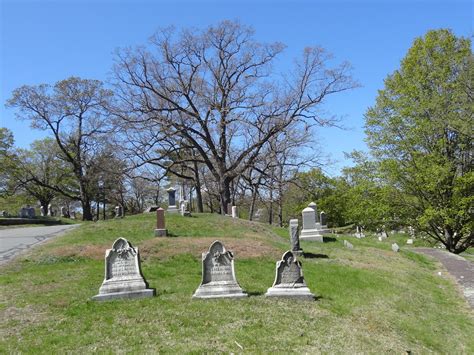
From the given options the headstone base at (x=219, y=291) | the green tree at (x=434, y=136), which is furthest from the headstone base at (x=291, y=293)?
the green tree at (x=434, y=136)

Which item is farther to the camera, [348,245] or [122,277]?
[348,245]

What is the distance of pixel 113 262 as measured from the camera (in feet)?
31.0

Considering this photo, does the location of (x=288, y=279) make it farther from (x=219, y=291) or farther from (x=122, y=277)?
(x=122, y=277)

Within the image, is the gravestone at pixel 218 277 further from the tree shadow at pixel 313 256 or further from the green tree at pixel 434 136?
the green tree at pixel 434 136

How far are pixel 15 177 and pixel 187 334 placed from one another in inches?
1649

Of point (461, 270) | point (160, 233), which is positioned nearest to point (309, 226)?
point (461, 270)

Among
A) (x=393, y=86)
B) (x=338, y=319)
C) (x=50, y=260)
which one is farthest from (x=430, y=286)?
(x=393, y=86)

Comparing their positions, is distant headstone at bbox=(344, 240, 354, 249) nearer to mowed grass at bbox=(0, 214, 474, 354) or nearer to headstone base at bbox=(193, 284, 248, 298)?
mowed grass at bbox=(0, 214, 474, 354)

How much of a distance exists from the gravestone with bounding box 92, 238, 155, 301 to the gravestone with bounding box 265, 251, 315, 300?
2.56 m

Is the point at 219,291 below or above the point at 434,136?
below

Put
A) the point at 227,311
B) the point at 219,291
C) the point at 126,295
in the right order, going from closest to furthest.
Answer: the point at 227,311 < the point at 126,295 < the point at 219,291

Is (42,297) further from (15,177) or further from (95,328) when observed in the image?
(15,177)

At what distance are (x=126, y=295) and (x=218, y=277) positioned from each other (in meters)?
1.87

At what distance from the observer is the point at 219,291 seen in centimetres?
916
